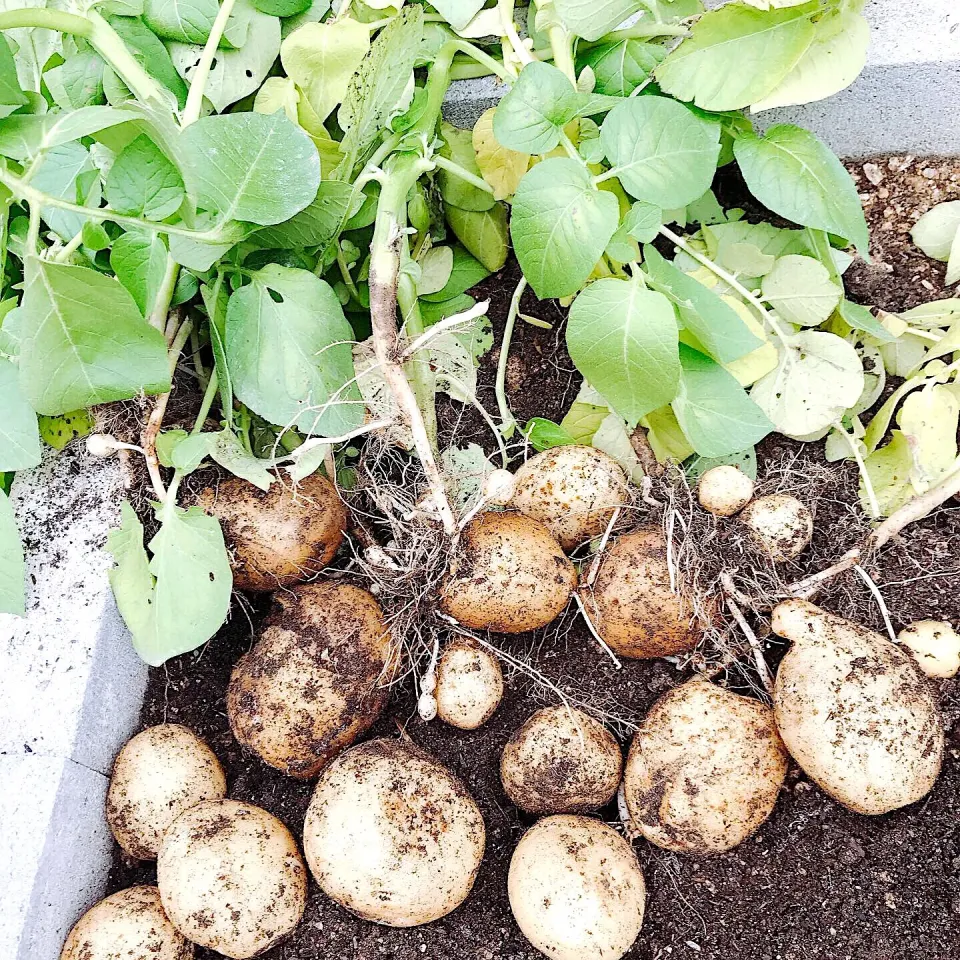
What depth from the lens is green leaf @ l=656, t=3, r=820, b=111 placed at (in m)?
1.02

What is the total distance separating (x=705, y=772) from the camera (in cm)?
97

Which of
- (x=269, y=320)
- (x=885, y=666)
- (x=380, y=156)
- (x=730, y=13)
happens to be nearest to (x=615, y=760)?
(x=885, y=666)

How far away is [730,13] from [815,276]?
335 mm

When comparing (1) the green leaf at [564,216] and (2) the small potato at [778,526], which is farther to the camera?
(2) the small potato at [778,526]

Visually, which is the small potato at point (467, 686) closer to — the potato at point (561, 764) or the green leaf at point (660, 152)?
the potato at point (561, 764)

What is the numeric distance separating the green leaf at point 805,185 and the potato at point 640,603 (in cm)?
43

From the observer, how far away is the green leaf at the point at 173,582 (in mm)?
974

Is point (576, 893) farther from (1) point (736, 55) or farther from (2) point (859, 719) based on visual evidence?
(1) point (736, 55)

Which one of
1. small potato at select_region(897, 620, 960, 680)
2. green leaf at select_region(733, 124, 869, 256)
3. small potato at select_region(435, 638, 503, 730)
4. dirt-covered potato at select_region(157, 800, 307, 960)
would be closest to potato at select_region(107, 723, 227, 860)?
dirt-covered potato at select_region(157, 800, 307, 960)

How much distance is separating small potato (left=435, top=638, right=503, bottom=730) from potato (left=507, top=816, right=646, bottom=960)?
15 centimetres

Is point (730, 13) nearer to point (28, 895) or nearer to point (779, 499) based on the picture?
point (779, 499)

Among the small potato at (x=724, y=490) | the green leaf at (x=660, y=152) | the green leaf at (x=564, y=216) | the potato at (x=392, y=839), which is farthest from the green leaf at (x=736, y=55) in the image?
the potato at (x=392, y=839)

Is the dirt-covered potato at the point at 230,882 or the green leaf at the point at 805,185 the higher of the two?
the green leaf at the point at 805,185

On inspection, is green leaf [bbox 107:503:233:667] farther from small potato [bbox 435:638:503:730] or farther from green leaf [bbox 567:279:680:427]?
green leaf [bbox 567:279:680:427]
